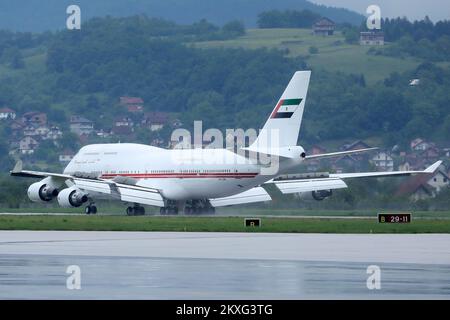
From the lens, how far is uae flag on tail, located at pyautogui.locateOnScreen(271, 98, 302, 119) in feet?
263

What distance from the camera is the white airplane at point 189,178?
8075 cm

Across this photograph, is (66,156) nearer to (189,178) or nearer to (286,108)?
(189,178)

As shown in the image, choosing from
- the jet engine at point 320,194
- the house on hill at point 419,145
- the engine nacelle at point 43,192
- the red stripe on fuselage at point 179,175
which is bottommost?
the house on hill at point 419,145

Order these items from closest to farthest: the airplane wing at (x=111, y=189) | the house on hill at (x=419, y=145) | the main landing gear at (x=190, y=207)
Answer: the airplane wing at (x=111, y=189) → the main landing gear at (x=190, y=207) → the house on hill at (x=419, y=145)

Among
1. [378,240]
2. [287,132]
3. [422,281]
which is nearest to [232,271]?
[422,281]

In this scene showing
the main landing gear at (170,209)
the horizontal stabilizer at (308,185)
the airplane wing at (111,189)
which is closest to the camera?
the airplane wing at (111,189)

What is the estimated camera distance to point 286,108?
8050 centimetres

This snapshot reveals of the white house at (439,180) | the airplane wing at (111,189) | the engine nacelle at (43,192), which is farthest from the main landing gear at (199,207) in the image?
the white house at (439,180)

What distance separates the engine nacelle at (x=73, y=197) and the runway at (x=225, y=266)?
1251 inches

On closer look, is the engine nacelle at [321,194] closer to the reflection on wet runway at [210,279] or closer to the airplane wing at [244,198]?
the airplane wing at [244,198]

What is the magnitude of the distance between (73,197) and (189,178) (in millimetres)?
7323

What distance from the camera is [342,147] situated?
198 m

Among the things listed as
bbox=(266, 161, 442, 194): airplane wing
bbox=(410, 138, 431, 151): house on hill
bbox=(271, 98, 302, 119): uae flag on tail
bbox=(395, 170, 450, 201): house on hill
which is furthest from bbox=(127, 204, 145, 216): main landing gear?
bbox=(410, 138, 431, 151): house on hill

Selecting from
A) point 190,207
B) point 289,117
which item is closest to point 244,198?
point 190,207
